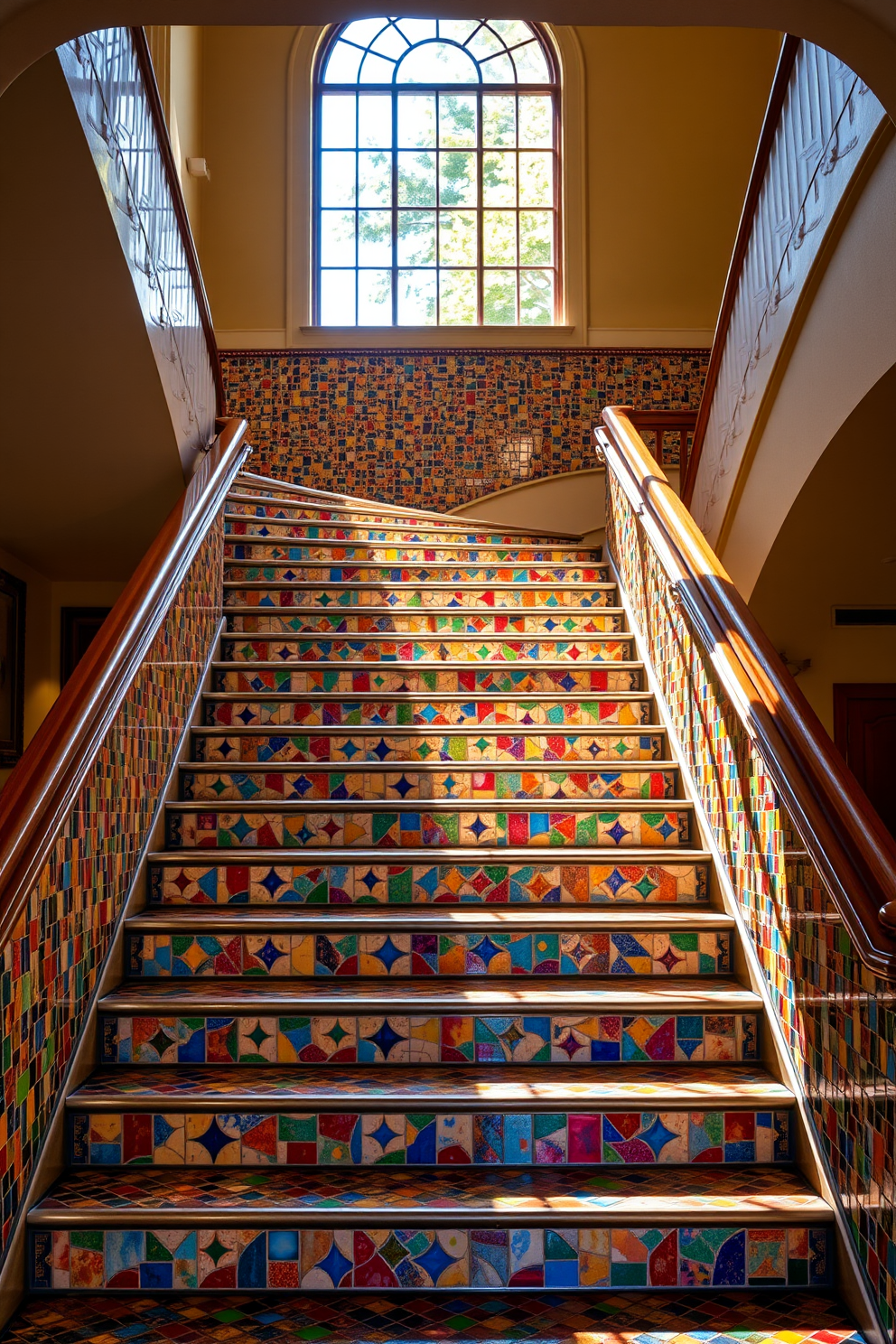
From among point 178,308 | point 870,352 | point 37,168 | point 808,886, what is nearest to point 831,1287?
point 808,886

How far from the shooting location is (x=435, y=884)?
11.8 ft

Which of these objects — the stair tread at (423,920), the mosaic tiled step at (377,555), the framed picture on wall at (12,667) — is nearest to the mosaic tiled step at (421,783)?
the stair tread at (423,920)

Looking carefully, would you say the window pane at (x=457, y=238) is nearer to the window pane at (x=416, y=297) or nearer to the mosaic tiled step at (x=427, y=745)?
the window pane at (x=416, y=297)

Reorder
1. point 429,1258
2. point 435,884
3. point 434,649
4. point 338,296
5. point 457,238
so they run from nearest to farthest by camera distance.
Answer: point 429,1258 < point 435,884 < point 434,649 < point 338,296 < point 457,238

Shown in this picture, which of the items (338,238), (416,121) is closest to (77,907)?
(338,238)

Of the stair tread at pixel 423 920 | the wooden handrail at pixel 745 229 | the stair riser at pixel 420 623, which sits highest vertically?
the wooden handrail at pixel 745 229

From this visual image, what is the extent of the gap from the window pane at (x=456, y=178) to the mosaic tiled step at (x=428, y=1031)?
7378 millimetres

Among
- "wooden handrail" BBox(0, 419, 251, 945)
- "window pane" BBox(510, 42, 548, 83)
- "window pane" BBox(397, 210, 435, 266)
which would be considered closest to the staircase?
"wooden handrail" BBox(0, 419, 251, 945)

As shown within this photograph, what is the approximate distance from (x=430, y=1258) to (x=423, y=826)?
5.07ft

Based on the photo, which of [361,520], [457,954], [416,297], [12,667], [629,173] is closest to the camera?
[457,954]

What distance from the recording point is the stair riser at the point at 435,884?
3.55m

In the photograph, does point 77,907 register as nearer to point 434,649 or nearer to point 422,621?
point 434,649

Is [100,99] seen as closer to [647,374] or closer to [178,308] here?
[178,308]

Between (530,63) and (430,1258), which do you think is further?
(530,63)
